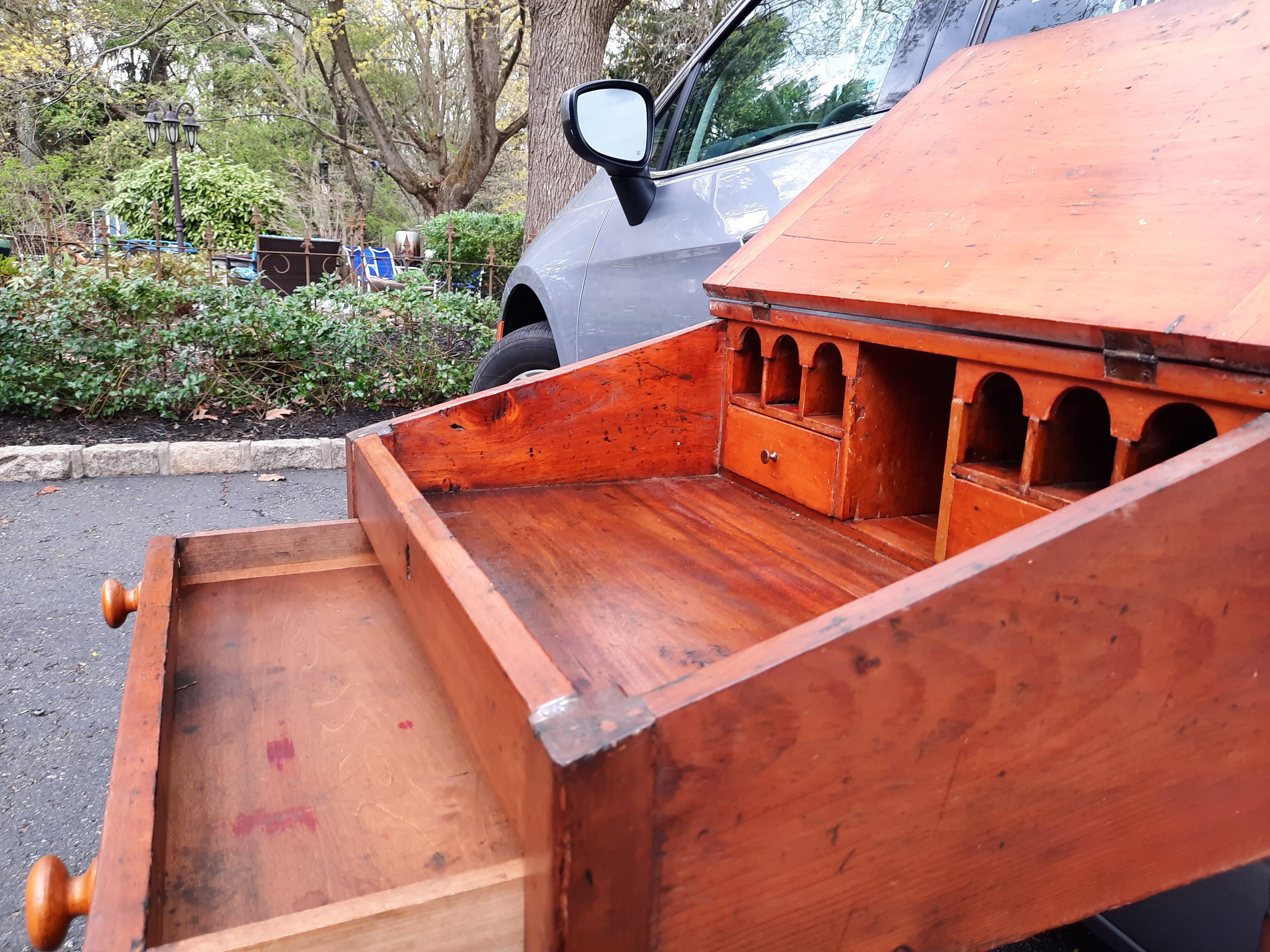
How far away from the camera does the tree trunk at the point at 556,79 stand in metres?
7.72

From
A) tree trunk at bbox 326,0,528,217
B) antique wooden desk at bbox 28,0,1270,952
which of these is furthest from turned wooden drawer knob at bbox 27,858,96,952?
tree trunk at bbox 326,0,528,217

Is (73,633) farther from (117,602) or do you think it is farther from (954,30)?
(954,30)

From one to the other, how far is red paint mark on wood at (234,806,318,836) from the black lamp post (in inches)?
407

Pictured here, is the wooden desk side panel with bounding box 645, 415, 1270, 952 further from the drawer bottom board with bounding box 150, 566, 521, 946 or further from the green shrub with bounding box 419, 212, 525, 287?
the green shrub with bounding box 419, 212, 525, 287

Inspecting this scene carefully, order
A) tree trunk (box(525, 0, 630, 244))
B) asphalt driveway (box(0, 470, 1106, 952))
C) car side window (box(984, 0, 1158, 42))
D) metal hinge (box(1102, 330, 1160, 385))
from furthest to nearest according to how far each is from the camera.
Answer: tree trunk (box(525, 0, 630, 244))
asphalt driveway (box(0, 470, 1106, 952))
car side window (box(984, 0, 1158, 42))
metal hinge (box(1102, 330, 1160, 385))

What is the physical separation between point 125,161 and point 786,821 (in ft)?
90.2

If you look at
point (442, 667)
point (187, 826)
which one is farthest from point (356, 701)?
point (187, 826)

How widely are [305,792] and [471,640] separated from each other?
281mm

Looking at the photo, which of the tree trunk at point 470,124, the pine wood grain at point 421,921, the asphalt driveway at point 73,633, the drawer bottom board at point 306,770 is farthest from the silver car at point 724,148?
the tree trunk at point 470,124

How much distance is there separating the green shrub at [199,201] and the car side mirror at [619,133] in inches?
518

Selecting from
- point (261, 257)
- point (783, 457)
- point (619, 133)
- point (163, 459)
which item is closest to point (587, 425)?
point (783, 457)

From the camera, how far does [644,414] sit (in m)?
1.82

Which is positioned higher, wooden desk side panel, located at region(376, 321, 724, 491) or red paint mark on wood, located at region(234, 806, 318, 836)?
wooden desk side panel, located at region(376, 321, 724, 491)

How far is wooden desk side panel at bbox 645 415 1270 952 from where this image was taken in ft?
2.20
